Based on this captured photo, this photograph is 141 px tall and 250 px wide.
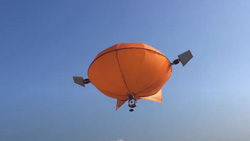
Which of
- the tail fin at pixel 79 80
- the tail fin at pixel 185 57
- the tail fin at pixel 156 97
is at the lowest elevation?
the tail fin at pixel 156 97

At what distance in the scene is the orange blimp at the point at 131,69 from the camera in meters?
12.4

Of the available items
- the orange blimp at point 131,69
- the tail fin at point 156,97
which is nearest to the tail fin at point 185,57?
the orange blimp at point 131,69

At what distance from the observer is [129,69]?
1245cm

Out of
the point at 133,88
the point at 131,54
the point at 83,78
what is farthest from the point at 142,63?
the point at 83,78

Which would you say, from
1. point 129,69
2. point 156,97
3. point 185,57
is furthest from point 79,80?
point 185,57

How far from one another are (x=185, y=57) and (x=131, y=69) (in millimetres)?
3631

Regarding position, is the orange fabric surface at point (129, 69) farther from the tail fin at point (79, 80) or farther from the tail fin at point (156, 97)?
the tail fin at point (156, 97)

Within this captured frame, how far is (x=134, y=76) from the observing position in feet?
41.3

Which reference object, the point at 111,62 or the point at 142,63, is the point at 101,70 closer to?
the point at 111,62

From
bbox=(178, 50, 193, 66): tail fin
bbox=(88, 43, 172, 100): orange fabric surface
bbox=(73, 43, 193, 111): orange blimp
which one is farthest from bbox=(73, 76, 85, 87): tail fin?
bbox=(178, 50, 193, 66): tail fin

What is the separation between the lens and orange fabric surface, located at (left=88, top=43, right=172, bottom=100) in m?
12.4

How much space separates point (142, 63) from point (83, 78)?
4.53 metres

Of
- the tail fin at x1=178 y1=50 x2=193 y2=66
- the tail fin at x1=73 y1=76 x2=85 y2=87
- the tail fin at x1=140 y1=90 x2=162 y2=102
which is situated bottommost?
the tail fin at x1=140 y1=90 x2=162 y2=102

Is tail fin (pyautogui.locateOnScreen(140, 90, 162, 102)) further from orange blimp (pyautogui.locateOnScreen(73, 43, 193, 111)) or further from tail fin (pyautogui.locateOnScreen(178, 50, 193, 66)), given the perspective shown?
tail fin (pyautogui.locateOnScreen(178, 50, 193, 66))
